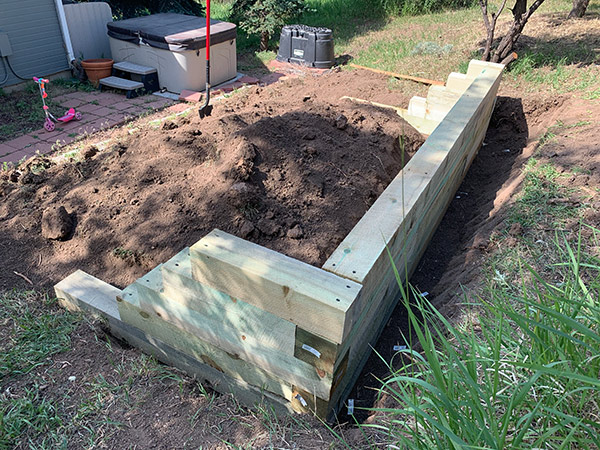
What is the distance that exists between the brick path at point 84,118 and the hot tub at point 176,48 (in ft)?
1.83

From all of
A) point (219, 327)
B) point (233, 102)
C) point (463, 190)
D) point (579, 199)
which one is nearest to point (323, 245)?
point (219, 327)

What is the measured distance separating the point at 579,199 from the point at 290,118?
2.37 meters

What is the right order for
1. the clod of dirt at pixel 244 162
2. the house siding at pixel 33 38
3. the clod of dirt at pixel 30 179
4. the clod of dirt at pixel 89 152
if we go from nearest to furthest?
the clod of dirt at pixel 244 162
the clod of dirt at pixel 30 179
the clod of dirt at pixel 89 152
the house siding at pixel 33 38

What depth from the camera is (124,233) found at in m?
3.08

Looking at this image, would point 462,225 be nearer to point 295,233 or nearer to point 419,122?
point 419,122

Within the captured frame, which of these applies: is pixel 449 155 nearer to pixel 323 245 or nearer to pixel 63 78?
pixel 323 245

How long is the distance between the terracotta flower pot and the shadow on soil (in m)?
6.31

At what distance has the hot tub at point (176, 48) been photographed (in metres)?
7.12

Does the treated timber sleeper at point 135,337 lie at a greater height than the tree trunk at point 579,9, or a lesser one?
lesser

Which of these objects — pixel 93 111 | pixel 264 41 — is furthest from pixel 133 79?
pixel 264 41

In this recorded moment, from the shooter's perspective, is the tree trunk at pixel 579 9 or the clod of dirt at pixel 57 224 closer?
the clod of dirt at pixel 57 224

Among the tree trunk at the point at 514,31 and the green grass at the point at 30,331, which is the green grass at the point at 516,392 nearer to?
the green grass at the point at 30,331

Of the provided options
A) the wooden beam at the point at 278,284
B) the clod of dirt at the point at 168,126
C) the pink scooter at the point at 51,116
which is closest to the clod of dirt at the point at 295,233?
the wooden beam at the point at 278,284

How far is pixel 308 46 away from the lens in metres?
8.47
